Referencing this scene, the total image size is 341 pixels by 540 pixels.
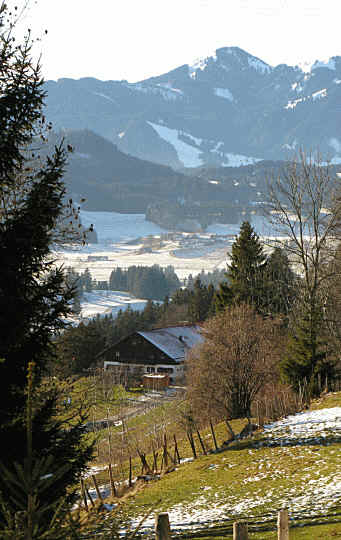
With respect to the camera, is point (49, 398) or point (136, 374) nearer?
point (49, 398)

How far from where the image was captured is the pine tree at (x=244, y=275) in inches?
1570

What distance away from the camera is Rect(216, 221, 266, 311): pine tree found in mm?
39875

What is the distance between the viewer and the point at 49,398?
897 cm

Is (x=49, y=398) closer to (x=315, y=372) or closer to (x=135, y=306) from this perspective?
(x=315, y=372)

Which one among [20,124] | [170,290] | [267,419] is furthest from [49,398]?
[170,290]

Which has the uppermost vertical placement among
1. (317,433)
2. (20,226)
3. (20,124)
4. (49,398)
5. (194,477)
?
(20,124)

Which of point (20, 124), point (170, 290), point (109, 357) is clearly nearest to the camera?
point (20, 124)

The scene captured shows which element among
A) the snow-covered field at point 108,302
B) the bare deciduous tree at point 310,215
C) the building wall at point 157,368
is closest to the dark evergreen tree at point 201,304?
the building wall at point 157,368


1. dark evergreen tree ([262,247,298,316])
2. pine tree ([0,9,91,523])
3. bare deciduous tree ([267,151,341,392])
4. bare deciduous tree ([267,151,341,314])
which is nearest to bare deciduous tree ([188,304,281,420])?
bare deciduous tree ([267,151,341,392])

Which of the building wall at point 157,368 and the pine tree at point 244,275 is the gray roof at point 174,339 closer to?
the building wall at point 157,368

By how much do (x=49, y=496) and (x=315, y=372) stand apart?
59.8 ft

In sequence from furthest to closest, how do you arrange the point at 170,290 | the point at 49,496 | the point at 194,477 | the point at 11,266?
the point at 170,290
the point at 194,477
the point at 11,266
the point at 49,496

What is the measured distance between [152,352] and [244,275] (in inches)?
948

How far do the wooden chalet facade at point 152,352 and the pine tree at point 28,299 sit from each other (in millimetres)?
50713
